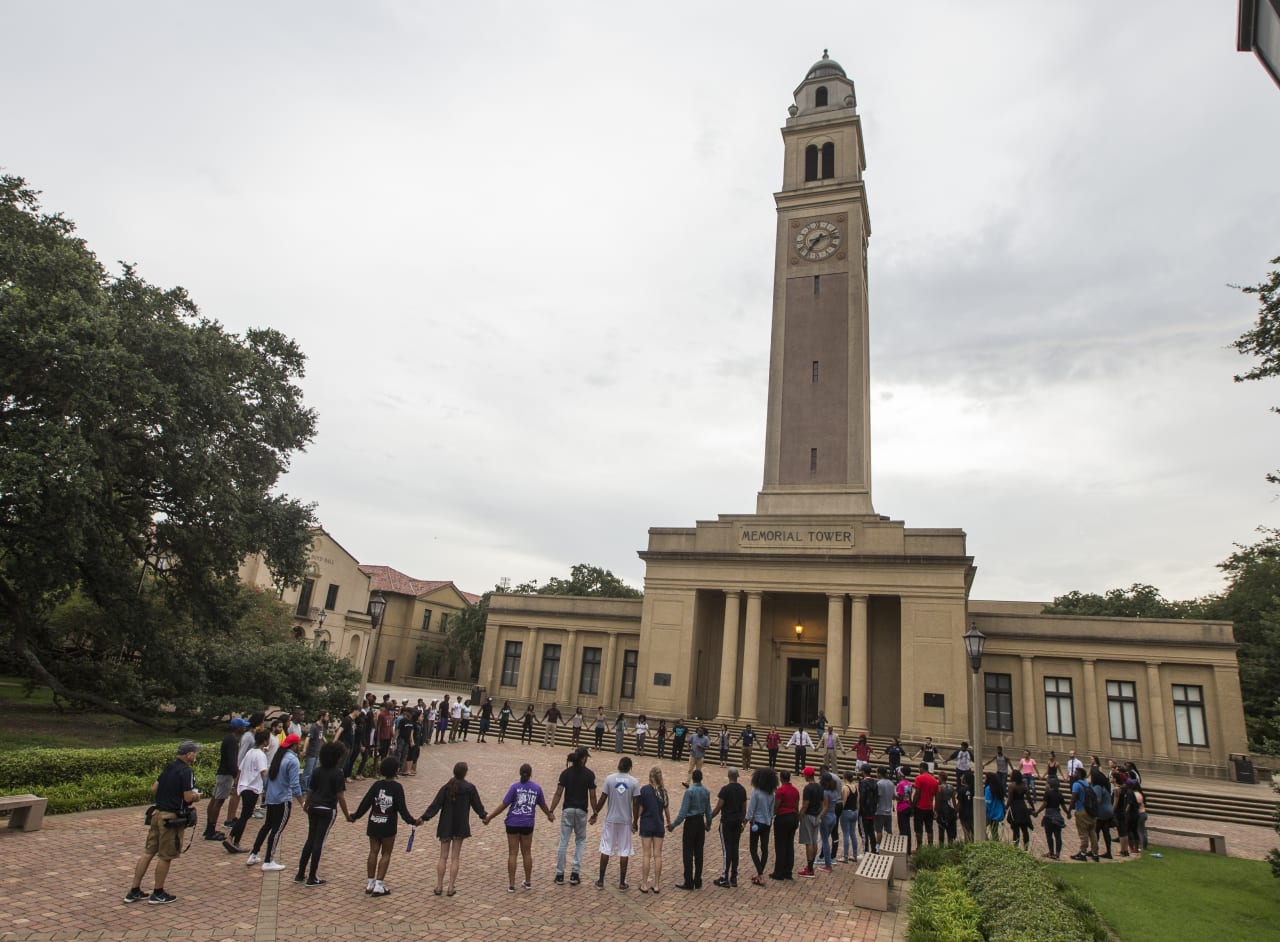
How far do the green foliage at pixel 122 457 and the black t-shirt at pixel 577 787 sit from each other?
13.6 meters

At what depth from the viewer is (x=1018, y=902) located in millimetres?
8398

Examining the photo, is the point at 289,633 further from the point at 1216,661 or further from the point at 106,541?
the point at 1216,661

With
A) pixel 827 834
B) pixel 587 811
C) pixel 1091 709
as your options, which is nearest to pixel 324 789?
pixel 587 811

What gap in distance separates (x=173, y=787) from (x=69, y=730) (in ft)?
53.3

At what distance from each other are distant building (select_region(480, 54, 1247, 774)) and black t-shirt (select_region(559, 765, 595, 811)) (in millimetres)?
23388

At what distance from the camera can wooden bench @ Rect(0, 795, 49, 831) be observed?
1089 cm

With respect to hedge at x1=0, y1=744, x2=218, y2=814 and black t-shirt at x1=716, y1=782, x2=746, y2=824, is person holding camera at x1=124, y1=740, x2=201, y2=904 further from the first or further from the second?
black t-shirt at x1=716, y1=782, x2=746, y2=824

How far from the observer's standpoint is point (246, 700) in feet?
73.9

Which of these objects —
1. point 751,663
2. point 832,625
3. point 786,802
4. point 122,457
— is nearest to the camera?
point 786,802

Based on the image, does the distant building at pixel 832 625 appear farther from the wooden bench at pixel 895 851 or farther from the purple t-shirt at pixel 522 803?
the purple t-shirt at pixel 522 803

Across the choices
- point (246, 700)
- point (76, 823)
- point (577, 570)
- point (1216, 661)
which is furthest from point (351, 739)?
point (577, 570)

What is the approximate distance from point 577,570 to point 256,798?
56650mm

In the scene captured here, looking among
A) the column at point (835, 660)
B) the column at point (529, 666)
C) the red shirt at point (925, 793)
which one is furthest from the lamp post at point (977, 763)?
the column at point (529, 666)

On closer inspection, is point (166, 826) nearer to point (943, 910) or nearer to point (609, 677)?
point (943, 910)
